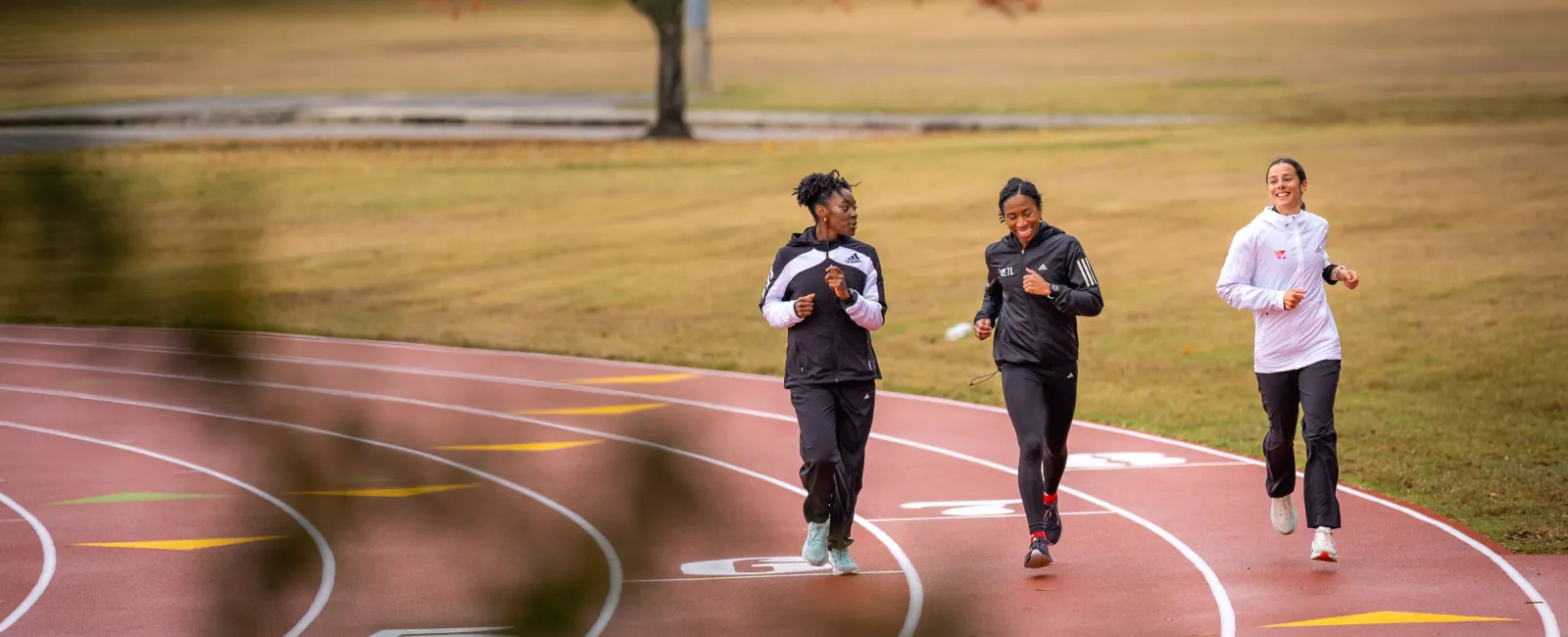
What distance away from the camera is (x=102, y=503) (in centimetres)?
1154

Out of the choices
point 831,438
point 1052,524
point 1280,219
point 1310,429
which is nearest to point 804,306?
point 831,438

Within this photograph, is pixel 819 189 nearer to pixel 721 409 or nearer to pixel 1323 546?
pixel 1323 546

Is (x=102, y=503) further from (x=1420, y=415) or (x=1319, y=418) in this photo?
(x=1420, y=415)

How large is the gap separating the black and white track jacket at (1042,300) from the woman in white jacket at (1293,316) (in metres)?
0.69

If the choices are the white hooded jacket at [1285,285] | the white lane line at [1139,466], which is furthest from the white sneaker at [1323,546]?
the white lane line at [1139,466]

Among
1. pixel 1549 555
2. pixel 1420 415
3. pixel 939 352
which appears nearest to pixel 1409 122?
pixel 939 352

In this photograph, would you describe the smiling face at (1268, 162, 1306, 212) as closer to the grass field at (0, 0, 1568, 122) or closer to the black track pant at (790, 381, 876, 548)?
the black track pant at (790, 381, 876, 548)

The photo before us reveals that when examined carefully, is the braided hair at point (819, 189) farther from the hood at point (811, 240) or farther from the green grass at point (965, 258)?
the green grass at point (965, 258)

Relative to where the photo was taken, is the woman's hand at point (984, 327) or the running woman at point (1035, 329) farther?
the woman's hand at point (984, 327)

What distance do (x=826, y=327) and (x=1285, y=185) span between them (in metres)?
2.15

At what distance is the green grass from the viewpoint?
350 inches

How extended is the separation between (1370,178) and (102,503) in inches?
820

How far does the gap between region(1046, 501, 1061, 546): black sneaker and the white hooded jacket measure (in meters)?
1.19

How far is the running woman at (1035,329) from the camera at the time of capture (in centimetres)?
809
